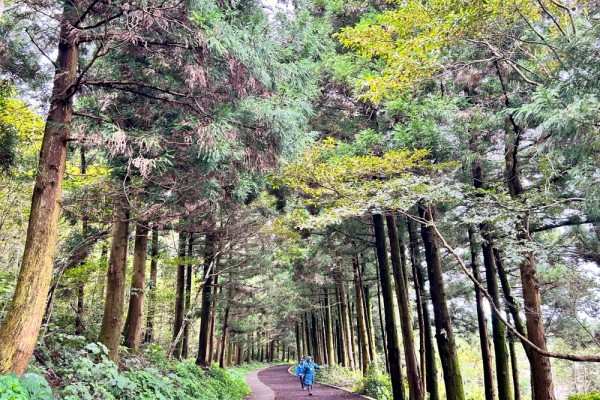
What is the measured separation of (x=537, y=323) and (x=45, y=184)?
866 cm

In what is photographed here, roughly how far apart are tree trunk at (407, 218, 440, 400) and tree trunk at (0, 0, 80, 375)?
8677 millimetres

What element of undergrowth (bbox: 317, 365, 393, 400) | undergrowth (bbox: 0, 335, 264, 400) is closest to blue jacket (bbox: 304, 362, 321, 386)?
undergrowth (bbox: 317, 365, 393, 400)

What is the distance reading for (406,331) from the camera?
30.3 ft

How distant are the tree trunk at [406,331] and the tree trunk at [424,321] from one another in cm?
44

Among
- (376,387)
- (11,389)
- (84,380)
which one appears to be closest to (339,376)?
(376,387)

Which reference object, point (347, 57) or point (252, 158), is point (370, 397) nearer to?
point (252, 158)

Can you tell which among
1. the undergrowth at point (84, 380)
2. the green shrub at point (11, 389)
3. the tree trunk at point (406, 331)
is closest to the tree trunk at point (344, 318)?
the tree trunk at point (406, 331)

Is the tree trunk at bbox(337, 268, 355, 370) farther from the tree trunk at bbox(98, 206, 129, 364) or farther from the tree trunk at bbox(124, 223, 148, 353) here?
the tree trunk at bbox(98, 206, 129, 364)

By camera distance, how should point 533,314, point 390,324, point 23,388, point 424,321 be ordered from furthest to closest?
point 424,321 → point 390,324 → point 533,314 → point 23,388

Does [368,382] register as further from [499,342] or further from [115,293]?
[115,293]

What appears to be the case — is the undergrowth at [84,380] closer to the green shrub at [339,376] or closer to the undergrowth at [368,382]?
the undergrowth at [368,382]

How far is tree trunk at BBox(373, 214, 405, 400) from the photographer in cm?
945

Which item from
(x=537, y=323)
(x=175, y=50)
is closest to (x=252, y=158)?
(x=175, y=50)

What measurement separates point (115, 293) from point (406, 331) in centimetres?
671
